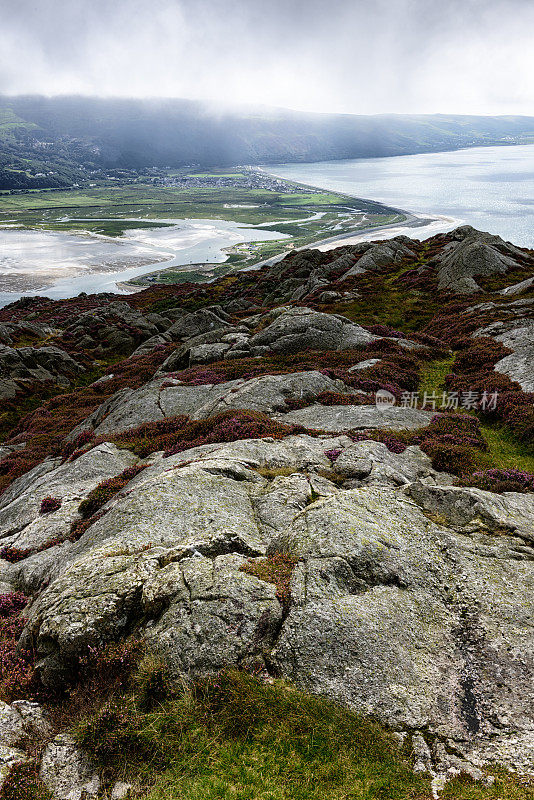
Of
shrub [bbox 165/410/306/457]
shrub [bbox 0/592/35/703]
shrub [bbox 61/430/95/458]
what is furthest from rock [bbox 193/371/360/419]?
shrub [bbox 0/592/35/703]

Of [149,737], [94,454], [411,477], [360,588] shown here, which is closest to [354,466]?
[411,477]

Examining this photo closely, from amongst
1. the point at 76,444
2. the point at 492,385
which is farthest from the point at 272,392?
the point at 492,385

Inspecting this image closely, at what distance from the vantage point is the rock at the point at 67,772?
25.4 feet

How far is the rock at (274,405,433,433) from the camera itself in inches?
919

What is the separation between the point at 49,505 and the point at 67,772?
42.7ft

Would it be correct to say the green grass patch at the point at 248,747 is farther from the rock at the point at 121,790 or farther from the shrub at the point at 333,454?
the shrub at the point at 333,454

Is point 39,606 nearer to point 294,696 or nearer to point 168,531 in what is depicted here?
point 168,531

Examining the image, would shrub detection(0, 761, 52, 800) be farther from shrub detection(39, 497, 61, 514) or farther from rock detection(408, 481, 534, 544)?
rock detection(408, 481, 534, 544)

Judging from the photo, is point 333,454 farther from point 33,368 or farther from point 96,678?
point 33,368

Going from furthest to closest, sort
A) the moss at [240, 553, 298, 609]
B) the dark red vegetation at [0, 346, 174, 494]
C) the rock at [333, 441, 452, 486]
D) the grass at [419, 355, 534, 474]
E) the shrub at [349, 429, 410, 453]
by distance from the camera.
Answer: the dark red vegetation at [0, 346, 174, 494] < the grass at [419, 355, 534, 474] < the shrub at [349, 429, 410, 453] < the rock at [333, 441, 452, 486] < the moss at [240, 553, 298, 609]

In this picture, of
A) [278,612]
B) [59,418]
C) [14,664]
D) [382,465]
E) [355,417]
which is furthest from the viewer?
[59,418]

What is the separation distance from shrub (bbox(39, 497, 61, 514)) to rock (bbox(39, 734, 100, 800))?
12062 millimetres

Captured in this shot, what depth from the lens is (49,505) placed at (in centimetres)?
1898

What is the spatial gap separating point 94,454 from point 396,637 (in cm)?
1957
